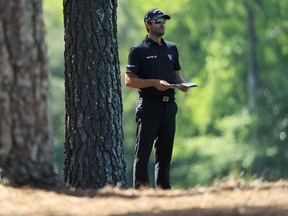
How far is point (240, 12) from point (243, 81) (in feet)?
8.75

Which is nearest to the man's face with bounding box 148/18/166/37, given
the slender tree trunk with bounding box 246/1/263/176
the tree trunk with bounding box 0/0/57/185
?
the tree trunk with bounding box 0/0/57/185

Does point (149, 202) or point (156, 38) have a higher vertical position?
point (156, 38)

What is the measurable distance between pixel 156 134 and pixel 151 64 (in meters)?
0.68

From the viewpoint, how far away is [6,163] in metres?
9.34

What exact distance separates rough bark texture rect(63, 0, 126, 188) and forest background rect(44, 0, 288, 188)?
33269 millimetres

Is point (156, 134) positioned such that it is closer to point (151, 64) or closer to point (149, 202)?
point (151, 64)

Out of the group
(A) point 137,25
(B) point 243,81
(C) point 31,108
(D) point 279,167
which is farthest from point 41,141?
(A) point 137,25

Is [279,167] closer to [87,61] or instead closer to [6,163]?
[87,61]

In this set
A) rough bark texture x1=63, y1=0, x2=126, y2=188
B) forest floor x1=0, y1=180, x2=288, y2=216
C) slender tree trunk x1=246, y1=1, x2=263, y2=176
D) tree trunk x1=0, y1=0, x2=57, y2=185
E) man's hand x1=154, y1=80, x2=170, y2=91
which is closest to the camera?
forest floor x1=0, y1=180, x2=288, y2=216

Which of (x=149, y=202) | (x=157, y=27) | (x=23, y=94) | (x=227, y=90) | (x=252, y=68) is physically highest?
(x=157, y=27)

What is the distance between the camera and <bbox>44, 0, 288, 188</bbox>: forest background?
46438 mm

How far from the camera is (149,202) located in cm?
919

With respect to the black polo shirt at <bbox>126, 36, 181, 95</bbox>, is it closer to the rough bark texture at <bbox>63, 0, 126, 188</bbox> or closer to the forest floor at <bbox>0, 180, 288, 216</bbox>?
the rough bark texture at <bbox>63, 0, 126, 188</bbox>

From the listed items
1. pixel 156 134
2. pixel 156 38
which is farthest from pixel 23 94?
pixel 156 38
